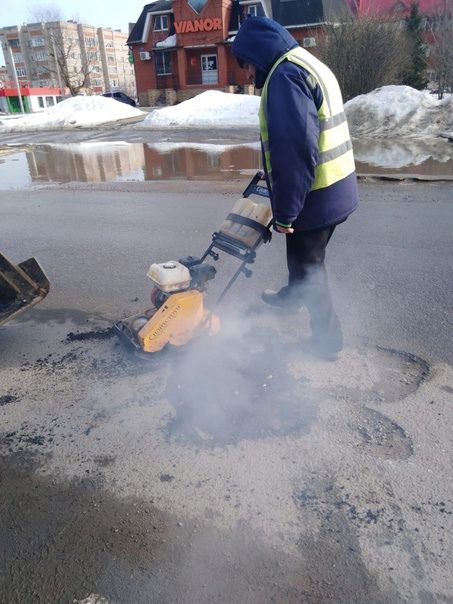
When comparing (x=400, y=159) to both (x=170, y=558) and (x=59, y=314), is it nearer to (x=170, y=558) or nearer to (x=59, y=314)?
(x=59, y=314)

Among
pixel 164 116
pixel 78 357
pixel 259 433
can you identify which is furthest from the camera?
pixel 164 116

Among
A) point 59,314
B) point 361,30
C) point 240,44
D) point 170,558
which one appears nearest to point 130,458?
point 170,558

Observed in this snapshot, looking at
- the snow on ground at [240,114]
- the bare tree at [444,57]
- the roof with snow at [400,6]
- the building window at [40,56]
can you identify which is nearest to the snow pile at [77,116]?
the snow on ground at [240,114]

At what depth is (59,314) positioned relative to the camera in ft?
13.1

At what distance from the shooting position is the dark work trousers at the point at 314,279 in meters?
2.95

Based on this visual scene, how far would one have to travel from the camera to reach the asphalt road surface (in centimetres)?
181

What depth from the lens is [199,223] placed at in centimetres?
619

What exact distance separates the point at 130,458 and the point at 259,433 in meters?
0.67

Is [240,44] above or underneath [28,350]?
above

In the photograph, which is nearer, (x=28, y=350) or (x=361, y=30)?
(x=28, y=350)

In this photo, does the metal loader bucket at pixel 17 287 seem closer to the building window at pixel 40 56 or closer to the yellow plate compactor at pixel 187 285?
the yellow plate compactor at pixel 187 285

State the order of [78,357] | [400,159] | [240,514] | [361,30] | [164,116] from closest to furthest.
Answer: [240,514] → [78,357] → [400,159] → [361,30] → [164,116]

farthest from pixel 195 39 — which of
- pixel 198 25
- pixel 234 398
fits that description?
pixel 234 398

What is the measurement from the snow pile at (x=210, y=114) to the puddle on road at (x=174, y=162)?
21.9 feet
